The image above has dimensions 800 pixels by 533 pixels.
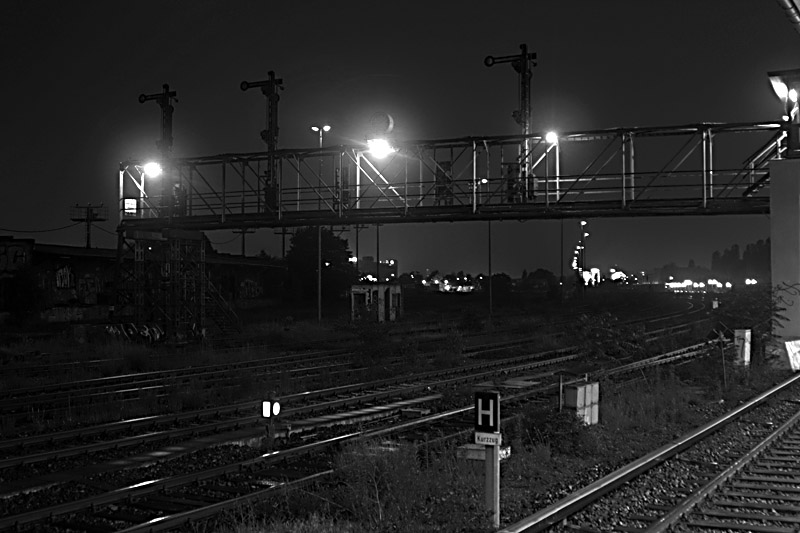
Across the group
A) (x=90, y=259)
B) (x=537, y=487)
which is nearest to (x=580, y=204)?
(x=537, y=487)

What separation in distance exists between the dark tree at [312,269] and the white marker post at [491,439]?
6076 centimetres

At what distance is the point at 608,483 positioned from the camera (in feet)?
31.1

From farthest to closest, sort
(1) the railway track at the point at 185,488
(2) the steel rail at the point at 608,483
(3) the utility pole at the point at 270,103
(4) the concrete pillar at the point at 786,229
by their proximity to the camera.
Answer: (3) the utility pole at the point at 270,103 → (4) the concrete pillar at the point at 786,229 → (1) the railway track at the point at 185,488 → (2) the steel rail at the point at 608,483

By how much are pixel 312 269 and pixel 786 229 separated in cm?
5053

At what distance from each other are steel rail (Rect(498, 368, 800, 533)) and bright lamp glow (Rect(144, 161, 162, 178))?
81.2 ft

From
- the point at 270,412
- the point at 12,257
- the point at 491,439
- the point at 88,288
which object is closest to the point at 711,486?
the point at 491,439

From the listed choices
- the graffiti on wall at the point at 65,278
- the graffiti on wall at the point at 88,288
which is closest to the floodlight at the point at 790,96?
the graffiti on wall at the point at 65,278

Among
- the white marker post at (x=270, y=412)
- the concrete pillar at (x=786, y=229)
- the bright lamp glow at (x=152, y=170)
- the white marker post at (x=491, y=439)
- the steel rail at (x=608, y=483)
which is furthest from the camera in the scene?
the bright lamp glow at (x=152, y=170)

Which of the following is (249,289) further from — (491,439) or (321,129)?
(491,439)

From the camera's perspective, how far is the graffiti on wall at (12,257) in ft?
134

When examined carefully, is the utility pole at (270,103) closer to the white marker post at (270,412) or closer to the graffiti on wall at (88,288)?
the graffiti on wall at (88,288)

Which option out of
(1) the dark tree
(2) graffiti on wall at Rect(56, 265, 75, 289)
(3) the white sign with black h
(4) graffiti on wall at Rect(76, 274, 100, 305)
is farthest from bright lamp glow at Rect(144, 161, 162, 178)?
(1) the dark tree

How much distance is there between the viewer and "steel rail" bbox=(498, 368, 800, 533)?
25.8 feet

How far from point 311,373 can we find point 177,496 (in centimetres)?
1265
